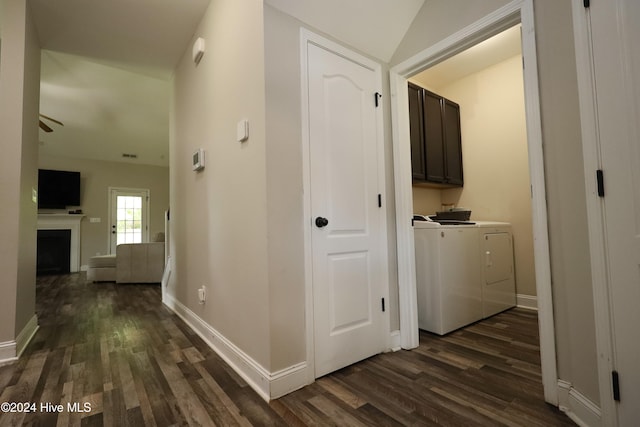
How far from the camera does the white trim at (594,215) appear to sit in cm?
112

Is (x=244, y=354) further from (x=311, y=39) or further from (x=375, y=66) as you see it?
(x=375, y=66)

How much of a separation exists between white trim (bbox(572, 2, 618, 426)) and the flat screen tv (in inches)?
339

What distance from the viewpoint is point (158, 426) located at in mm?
→ 1301

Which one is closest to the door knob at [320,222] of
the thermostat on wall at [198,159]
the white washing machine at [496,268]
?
the thermostat on wall at [198,159]

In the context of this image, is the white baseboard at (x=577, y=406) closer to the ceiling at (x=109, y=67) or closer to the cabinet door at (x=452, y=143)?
the cabinet door at (x=452, y=143)

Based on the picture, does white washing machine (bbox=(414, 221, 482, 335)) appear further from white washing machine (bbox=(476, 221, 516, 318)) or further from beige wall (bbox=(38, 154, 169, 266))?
beige wall (bbox=(38, 154, 169, 266))

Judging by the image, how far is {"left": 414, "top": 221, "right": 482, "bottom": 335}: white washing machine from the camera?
7.82 feet

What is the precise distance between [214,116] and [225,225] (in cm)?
86

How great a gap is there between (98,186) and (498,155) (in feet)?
27.2

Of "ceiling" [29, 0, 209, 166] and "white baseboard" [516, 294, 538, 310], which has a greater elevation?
"ceiling" [29, 0, 209, 166]

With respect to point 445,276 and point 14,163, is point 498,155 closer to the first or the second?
point 445,276

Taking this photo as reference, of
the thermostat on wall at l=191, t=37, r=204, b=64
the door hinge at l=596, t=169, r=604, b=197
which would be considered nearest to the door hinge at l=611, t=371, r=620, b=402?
the door hinge at l=596, t=169, r=604, b=197

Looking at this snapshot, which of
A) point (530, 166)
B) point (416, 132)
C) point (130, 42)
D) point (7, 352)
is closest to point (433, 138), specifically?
point (416, 132)

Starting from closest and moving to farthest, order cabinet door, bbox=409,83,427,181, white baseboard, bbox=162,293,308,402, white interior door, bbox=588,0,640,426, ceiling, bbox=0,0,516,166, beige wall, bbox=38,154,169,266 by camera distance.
→ white interior door, bbox=588,0,640,426 < white baseboard, bbox=162,293,308,402 < ceiling, bbox=0,0,516,166 < cabinet door, bbox=409,83,427,181 < beige wall, bbox=38,154,169,266
